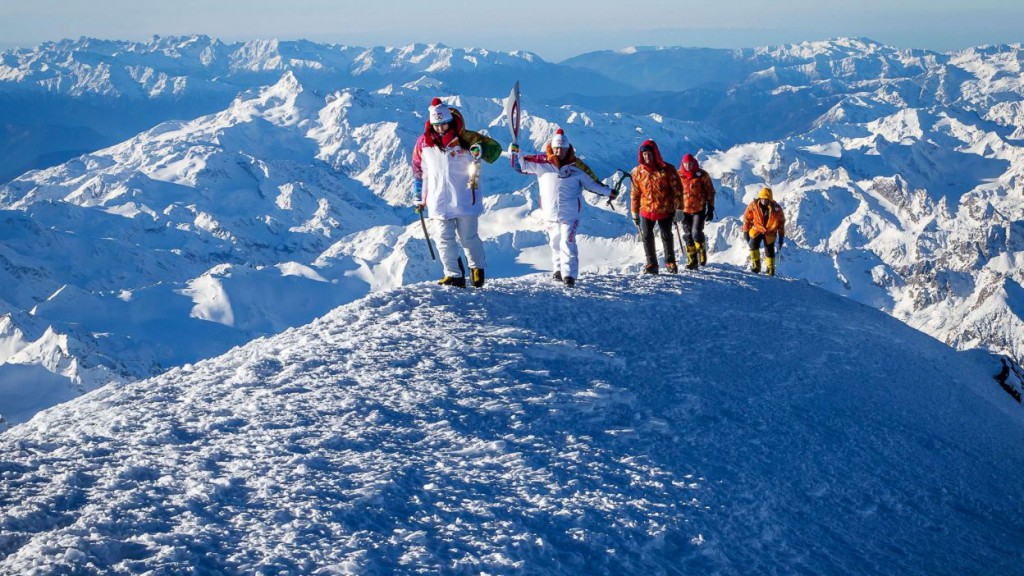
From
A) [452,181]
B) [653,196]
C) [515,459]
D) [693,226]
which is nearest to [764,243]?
[693,226]

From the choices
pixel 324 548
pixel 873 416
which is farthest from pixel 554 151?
pixel 324 548

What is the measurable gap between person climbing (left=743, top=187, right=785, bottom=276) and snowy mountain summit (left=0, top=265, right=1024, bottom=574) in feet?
23.9

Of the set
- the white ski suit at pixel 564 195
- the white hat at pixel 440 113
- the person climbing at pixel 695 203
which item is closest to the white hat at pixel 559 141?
the white ski suit at pixel 564 195

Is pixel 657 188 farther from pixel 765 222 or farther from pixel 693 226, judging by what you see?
pixel 765 222

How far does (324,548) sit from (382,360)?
12.7 ft

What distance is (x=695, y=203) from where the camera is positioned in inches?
701

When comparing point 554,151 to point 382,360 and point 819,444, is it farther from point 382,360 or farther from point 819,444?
point 819,444

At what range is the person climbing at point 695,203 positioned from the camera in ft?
58.2

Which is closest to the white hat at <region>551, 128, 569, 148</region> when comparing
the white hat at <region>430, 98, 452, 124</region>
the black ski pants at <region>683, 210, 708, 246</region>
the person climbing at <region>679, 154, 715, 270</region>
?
the white hat at <region>430, 98, 452, 124</region>

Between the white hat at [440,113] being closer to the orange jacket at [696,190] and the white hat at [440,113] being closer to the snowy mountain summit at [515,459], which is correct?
the snowy mountain summit at [515,459]

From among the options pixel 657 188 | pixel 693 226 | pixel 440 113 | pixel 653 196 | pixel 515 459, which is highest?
pixel 440 113

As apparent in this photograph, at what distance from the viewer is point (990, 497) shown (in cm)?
867

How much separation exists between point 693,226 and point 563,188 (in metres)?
5.11

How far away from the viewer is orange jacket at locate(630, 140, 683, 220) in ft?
49.4
